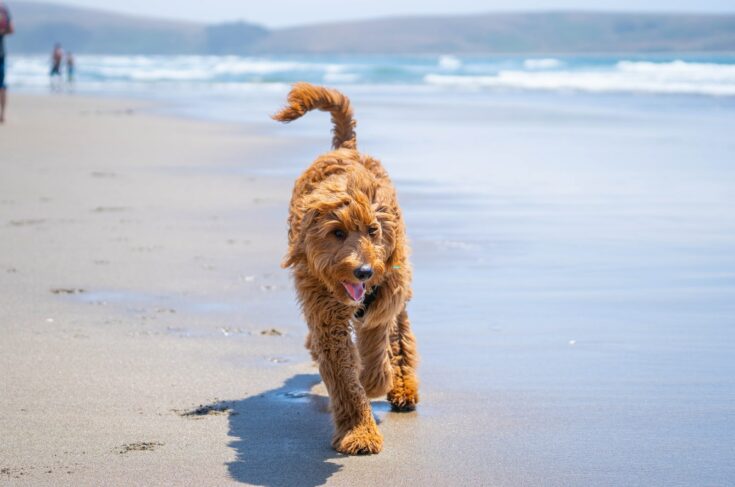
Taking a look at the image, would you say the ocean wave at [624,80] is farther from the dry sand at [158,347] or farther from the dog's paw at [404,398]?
the dog's paw at [404,398]

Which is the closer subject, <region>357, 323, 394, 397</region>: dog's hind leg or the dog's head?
the dog's head

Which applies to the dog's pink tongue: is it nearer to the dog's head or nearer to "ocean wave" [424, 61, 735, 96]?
the dog's head

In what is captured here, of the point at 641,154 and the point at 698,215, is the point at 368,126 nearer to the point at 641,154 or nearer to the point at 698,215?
the point at 641,154

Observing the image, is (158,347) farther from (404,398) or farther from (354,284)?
(354,284)

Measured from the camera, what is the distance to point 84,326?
564cm

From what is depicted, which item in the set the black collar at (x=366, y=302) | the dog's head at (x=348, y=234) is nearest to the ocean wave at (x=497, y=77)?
the black collar at (x=366, y=302)

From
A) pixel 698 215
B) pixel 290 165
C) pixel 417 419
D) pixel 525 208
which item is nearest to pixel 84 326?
pixel 417 419

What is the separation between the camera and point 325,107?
5.21m

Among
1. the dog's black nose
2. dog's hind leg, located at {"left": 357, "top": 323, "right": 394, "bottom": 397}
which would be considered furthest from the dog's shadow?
the dog's black nose

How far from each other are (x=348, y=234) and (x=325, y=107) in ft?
5.17

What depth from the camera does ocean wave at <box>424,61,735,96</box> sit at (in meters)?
30.1

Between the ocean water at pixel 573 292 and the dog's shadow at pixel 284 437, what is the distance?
0.45m

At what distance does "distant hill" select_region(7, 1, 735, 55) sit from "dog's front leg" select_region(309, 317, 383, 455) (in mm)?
88522

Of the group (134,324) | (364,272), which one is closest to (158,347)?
(134,324)
